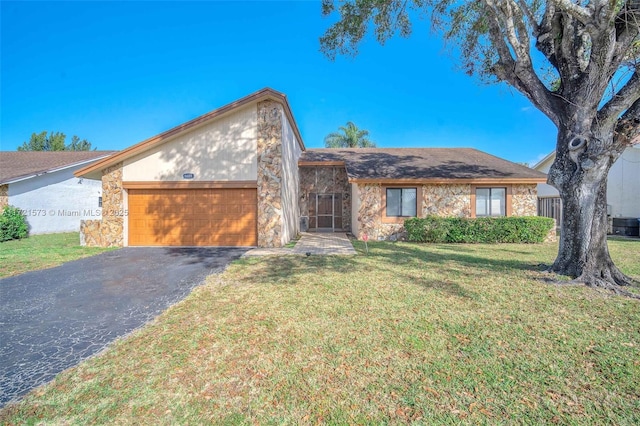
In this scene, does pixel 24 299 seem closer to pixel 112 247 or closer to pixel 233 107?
pixel 112 247

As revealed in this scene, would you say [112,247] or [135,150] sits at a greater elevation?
[135,150]

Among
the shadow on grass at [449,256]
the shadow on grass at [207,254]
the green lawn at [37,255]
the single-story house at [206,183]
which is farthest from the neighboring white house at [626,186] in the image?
the green lawn at [37,255]

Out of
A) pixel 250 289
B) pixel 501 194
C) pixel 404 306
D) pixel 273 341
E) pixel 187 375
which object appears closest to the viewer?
pixel 187 375

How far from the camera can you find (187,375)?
2904mm

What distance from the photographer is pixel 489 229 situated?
469 inches

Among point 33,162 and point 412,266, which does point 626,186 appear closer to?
point 412,266

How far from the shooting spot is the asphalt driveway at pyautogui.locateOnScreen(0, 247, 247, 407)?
3201 mm

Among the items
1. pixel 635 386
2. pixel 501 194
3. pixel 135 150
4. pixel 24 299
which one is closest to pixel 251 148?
pixel 135 150

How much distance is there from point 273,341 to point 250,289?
232cm

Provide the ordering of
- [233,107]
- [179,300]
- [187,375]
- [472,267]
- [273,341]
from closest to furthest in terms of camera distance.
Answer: [187,375], [273,341], [179,300], [472,267], [233,107]

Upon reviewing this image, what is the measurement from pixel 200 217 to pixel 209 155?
95.6 inches

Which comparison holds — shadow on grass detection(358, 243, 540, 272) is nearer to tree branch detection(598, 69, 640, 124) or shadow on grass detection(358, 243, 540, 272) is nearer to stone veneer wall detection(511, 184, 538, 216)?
stone veneer wall detection(511, 184, 538, 216)

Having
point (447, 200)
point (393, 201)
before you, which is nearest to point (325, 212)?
point (393, 201)

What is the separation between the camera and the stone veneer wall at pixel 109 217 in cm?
1098
